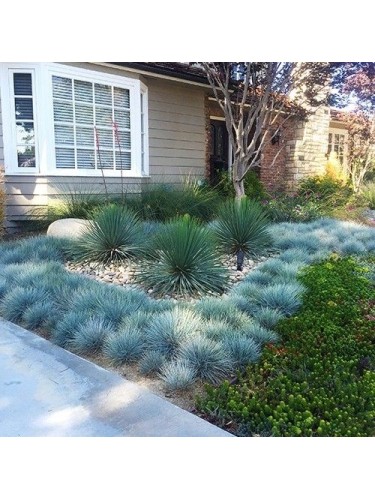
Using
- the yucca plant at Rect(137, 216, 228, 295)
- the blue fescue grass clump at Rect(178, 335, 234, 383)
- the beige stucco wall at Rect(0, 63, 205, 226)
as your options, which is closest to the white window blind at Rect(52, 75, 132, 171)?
the beige stucco wall at Rect(0, 63, 205, 226)

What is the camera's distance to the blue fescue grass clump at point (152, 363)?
285cm

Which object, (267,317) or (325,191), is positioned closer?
(267,317)

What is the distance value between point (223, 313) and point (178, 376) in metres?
0.95

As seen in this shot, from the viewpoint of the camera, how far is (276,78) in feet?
29.0

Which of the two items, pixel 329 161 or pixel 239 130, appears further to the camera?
pixel 329 161

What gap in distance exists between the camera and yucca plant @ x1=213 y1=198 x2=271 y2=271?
5305 millimetres

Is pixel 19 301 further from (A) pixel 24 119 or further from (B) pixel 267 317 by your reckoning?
(A) pixel 24 119

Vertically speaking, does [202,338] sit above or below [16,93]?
below

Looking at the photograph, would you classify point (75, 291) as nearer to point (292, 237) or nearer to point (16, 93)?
point (292, 237)

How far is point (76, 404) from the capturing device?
250 centimetres

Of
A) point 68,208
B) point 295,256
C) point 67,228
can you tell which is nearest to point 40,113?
point 68,208

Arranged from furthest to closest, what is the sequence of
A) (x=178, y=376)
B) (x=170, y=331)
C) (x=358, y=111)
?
(x=358, y=111) → (x=170, y=331) → (x=178, y=376)
